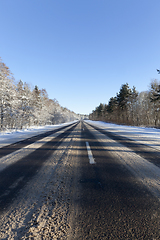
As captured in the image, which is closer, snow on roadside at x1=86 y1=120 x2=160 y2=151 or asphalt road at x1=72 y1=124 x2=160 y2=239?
asphalt road at x1=72 y1=124 x2=160 y2=239

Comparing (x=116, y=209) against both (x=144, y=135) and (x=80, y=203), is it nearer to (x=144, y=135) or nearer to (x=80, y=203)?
(x=80, y=203)

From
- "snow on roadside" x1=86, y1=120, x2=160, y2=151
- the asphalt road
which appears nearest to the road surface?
the asphalt road

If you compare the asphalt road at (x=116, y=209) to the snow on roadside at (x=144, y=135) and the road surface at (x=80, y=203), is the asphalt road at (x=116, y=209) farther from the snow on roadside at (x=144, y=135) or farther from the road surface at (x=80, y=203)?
the snow on roadside at (x=144, y=135)

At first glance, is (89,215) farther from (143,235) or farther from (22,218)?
(22,218)

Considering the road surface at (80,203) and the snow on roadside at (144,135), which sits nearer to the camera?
the road surface at (80,203)

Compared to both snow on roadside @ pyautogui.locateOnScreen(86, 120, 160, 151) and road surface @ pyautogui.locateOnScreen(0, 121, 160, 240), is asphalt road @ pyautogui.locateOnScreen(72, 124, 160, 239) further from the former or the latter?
snow on roadside @ pyautogui.locateOnScreen(86, 120, 160, 151)

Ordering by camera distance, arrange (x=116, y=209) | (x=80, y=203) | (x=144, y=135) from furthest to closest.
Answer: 1. (x=144, y=135)
2. (x=80, y=203)
3. (x=116, y=209)

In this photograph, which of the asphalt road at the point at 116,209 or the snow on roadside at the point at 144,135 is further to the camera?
the snow on roadside at the point at 144,135

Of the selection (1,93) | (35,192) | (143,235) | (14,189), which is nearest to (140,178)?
(143,235)

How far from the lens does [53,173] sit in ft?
9.45

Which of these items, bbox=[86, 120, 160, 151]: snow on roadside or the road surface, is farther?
bbox=[86, 120, 160, 151]: snow on roadside

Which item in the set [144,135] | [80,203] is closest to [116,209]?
[80,203]

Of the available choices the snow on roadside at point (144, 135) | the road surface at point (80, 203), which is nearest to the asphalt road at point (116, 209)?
the road surface at point (80, 203)

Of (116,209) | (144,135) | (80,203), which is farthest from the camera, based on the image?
(144,135)
